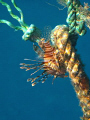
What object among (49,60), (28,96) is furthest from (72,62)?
(28,96)

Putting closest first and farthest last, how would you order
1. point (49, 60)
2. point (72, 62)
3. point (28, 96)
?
point (72, 62)
point (49, 60)
point (28, 96)

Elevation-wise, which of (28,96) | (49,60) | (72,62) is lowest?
(72,62)

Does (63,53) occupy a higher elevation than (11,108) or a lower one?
lower

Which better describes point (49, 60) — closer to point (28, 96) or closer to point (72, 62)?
point (72, 62)

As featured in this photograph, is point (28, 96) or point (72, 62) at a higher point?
point (28, 96)

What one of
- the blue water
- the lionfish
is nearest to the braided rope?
the lionfish

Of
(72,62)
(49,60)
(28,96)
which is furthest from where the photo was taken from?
(28,96)

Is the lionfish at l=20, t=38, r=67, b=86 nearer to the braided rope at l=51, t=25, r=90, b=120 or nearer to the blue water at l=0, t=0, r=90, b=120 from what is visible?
the braided rope at l=51, t=25, r=90, b=120

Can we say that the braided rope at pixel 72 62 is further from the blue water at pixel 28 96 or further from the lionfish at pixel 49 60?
the blue water at pixel 28 96

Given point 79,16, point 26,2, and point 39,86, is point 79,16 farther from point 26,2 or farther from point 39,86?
point 26,2

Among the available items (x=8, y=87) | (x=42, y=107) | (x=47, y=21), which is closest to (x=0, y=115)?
(x=8, y=87)

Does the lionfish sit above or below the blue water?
below
